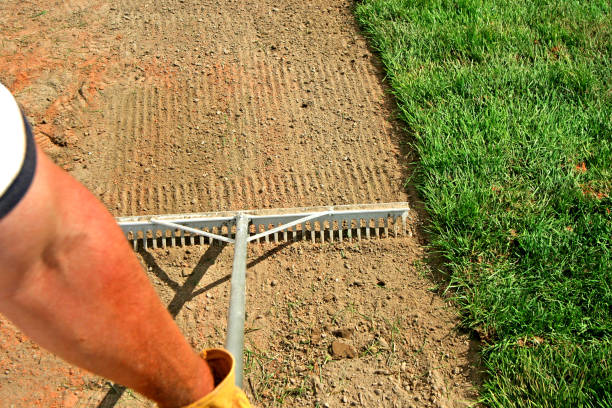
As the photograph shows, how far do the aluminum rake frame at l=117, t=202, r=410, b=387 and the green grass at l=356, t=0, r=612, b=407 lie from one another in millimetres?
310

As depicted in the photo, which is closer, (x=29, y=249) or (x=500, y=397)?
(x=29, y=249)

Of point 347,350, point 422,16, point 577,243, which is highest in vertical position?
point 422,16

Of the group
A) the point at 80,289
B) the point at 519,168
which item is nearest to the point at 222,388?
the point at 80,289

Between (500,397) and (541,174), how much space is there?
1473mm

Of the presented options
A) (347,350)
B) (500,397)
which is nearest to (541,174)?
(500,397)

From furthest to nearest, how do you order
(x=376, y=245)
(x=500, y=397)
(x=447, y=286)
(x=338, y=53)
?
(x=338, y=53), (x=376, y=245), (x=447, y=286), (x=500, y=397)

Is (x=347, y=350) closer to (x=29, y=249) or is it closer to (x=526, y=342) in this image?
(x=526, y=342)

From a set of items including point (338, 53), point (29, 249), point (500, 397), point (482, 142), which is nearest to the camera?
point (29, 249)

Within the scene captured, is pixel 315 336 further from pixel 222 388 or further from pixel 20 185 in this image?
pixel 20 185

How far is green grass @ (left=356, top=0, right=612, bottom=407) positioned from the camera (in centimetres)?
245

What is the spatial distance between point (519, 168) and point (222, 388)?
254cm

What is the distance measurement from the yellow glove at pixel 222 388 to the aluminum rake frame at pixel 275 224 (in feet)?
4.28

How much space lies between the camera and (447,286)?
9.15ft

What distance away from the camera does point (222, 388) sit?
1.34m
